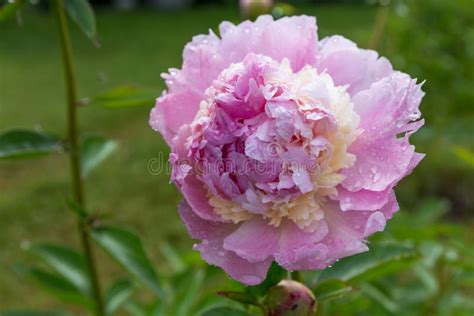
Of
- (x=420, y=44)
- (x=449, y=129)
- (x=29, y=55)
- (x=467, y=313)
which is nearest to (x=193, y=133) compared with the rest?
(x=467, y=313)

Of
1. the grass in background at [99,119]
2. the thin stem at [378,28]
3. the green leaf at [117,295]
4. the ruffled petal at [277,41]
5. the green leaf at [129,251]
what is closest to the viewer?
the ruffled petal at [277,41]

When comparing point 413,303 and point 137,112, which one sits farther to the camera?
point 137,112

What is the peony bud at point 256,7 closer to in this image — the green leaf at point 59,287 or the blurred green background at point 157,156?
the blurred green background at point 157,156

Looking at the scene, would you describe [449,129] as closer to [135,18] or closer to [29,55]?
[29,55]

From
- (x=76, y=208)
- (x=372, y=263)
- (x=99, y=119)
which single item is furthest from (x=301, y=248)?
(x=99, y=119)

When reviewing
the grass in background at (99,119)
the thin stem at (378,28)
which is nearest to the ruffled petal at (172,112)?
the grass in background at (99,119)

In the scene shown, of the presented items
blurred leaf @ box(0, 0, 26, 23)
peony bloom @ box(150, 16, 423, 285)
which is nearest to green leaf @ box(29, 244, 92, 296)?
blurred leaf @ box(0, 0, 26, 23)

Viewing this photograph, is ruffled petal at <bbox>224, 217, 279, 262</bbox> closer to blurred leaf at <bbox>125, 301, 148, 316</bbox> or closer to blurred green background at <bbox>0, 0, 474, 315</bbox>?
blurred green background at <bbox>0, 0, 474, 315</bbox>
